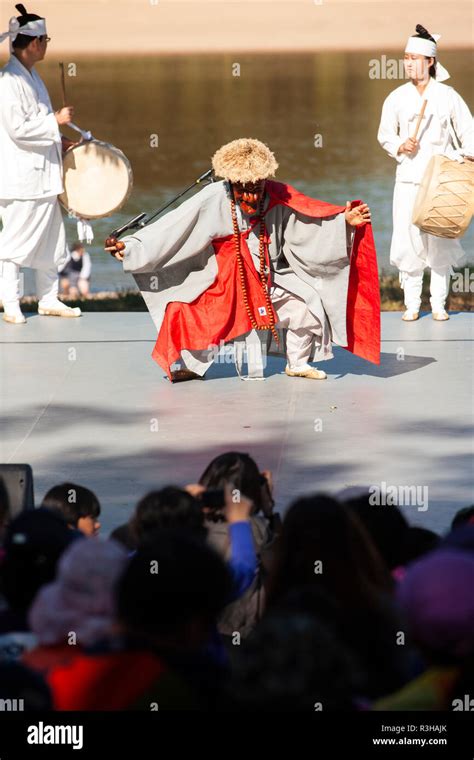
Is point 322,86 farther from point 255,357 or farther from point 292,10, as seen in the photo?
point 255,357

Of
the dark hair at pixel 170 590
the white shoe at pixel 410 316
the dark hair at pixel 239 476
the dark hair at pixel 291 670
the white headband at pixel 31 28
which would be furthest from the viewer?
the white shoe at pixel 410 316

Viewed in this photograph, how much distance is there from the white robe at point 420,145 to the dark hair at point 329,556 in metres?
→ 6.45

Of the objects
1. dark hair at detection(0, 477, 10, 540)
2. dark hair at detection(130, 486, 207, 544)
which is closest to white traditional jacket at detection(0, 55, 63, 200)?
dark hair at detection(0, 477, 10, 540)

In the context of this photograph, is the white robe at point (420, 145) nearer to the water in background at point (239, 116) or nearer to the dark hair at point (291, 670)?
the water in background at point (239, 116)

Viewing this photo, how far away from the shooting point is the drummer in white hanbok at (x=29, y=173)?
1027 centimetres

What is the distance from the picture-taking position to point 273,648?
3119 millimetres

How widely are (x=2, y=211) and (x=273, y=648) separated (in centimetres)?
791

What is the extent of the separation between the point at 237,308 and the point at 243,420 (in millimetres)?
964

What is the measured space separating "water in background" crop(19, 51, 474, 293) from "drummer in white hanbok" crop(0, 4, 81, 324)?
5050 millimetres

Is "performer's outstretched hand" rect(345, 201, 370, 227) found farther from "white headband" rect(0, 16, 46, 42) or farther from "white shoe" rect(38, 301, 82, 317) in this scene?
"white shoe" rect(38, 301, 82, 317)

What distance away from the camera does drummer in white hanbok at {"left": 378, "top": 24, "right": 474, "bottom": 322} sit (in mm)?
10195

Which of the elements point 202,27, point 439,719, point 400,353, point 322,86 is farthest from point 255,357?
point 202,27

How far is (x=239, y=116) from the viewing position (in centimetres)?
3106

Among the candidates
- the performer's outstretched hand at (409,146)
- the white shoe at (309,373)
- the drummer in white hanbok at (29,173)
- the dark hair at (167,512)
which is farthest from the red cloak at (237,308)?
the dark hair at (167,512)
